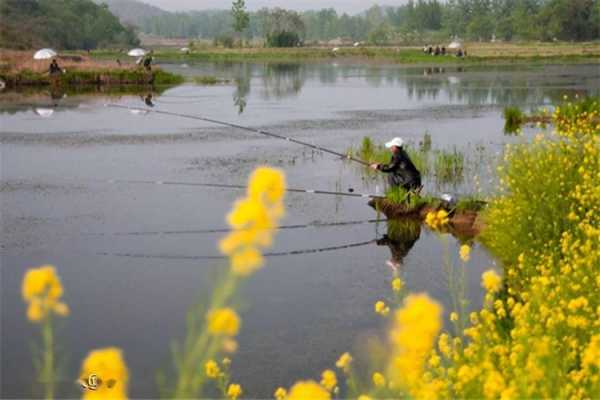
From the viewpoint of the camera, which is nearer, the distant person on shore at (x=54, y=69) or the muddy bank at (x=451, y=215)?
the muddy bank at (x=451, y=215)

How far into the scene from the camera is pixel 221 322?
283 cm

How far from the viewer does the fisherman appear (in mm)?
13930

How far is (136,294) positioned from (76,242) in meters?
2.61

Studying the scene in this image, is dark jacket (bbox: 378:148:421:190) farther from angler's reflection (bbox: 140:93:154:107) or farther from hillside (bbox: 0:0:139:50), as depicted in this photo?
hillside (bbox: 0:0:139:50)

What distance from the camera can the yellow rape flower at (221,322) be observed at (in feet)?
9.17

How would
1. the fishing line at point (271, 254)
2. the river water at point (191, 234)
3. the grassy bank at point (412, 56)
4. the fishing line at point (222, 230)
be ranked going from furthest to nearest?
the grassy bank at point (412, 56), the fishing line at point (222, 230), the fishing line at point (271, 254), the river water at point (191, 234)

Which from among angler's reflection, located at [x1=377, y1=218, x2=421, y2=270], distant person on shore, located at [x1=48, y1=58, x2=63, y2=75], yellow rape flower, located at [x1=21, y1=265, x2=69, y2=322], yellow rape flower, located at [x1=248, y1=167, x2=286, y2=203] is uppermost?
yellow rape flower, located at [x1=248, y1=167, x2=286, y2=203]

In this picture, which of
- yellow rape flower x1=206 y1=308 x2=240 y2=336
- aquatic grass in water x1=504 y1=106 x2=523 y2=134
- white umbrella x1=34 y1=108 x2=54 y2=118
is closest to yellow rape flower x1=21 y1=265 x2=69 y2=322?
yellow rape flower x1=206 y1=308 x2=240 y2=336

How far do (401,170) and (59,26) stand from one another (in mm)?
87754

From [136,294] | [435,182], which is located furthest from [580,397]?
[435,182]

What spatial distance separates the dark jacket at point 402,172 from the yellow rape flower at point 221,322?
11.1 metres

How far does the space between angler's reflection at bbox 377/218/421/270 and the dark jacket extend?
675 mm

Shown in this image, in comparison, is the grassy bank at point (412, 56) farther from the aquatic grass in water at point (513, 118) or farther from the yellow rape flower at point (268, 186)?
the yellow rape flower at point (268, 186)

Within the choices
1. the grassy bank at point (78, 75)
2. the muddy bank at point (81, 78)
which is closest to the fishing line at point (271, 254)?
the grassy bank at point (78, 75)
